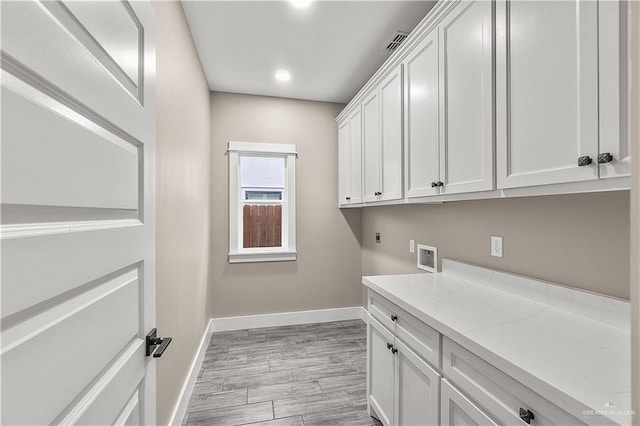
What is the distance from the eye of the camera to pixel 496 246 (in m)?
1.67

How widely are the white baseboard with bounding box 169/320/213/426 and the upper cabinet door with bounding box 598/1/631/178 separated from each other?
93.0 inches

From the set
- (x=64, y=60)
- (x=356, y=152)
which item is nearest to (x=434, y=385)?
(x=64, y=60)

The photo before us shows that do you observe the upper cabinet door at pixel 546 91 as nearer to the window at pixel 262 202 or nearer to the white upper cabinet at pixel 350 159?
the white upper cabinet at pixel 350 159

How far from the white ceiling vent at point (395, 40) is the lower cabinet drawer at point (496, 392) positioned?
2176 mm

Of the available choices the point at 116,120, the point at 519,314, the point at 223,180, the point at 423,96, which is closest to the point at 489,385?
the point at 519,314

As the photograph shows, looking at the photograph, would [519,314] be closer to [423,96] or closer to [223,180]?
[423,96]

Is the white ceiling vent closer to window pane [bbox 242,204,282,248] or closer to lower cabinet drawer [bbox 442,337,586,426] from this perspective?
window pane [bbox 242,204,282,248]

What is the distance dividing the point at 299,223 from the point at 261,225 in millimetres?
468

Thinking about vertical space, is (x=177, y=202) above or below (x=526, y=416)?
above

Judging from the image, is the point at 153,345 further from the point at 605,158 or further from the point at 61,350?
the point at 605,158

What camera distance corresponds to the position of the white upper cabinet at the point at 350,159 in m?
2.86

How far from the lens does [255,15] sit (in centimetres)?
204

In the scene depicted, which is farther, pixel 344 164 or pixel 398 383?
pixel 344 164

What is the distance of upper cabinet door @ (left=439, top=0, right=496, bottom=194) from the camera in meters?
1.31
